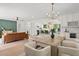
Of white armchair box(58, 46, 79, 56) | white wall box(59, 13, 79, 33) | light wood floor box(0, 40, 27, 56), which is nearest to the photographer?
white armchair box(58, 46, 79, 56)

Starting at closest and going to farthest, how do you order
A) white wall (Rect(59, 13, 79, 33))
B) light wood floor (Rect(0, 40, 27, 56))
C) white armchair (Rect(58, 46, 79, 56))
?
white armchair (Rect(58, 46, 79, 56))
white wall (Rect(59, 13, 79, 33))
light wood floor (Rect(0, 40, 27, 56))

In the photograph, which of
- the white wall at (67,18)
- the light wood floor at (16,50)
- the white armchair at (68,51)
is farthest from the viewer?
the light wood floor at (16,50)

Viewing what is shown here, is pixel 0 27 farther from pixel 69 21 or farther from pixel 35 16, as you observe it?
pixel 69 21

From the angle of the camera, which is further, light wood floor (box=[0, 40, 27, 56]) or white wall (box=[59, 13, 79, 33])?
light wood floor (box=[0, 40, 27, 56])

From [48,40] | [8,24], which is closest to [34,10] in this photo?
[8,24]

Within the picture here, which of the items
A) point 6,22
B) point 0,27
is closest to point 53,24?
point 6,22

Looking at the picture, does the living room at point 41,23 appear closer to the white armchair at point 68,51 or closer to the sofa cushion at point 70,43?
the white armchair at point 68,51

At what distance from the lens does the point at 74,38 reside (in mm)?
1952

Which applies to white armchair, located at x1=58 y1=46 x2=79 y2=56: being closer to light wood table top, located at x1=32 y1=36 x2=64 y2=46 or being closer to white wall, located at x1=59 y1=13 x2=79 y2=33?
light wood table top, located at x1=32 y1=36 x2=64 y2=46

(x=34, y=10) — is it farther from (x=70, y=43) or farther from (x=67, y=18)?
(x=70, y=43)

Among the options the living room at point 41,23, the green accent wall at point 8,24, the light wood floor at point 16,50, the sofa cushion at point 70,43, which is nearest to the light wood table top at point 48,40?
the living room at point 41,23

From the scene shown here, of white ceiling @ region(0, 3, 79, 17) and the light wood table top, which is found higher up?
white ceiling @ region(0, 3, 79, 17)

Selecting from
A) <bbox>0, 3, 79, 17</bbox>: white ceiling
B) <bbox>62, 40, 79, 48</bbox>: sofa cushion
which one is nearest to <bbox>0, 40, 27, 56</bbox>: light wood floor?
<bbox>0, 3, 79, 17</bbox>: white ceiling

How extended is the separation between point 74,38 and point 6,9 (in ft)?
5.68
